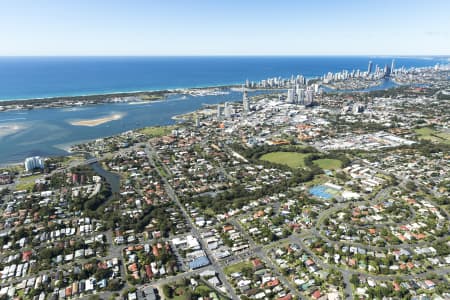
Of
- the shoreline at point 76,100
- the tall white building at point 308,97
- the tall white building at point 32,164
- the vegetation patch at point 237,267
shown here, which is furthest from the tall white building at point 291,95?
the vegetation patch at point 237,267

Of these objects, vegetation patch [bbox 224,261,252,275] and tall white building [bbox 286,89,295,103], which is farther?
tall white building [bbox 286,89,295,103]

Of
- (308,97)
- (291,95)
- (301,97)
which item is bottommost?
(301,97)

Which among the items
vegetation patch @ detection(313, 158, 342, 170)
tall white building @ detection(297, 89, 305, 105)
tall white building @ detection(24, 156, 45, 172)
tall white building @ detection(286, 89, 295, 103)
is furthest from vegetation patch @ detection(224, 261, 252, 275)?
tall white building @ detection(286, 89, 295, 103)

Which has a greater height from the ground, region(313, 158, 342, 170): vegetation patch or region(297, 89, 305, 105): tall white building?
region(297, 89, 305, 105): tall white building

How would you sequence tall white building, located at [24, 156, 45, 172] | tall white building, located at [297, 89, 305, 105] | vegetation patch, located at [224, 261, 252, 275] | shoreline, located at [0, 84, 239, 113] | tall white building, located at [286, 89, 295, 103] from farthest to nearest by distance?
tall white building, located at [286, 89, 295, 103], tall white building, located at [297, 89, 305, 105], shoreline, located at [0, 84, 239, 113], tall white building, located at [24, 156, 45, 172], vegetation patch, located at [224, 261, 252, 275]

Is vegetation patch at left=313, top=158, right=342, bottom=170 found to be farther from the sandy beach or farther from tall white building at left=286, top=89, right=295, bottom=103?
the sandy beach

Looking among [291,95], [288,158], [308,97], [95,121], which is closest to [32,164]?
[95,121]

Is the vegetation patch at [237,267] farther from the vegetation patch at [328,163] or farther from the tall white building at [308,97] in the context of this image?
the tall white building at [308,97]

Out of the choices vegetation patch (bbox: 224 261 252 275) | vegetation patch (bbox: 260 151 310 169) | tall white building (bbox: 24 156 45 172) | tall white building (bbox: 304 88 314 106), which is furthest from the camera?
tall white building (bbox: 304 88 314 106)

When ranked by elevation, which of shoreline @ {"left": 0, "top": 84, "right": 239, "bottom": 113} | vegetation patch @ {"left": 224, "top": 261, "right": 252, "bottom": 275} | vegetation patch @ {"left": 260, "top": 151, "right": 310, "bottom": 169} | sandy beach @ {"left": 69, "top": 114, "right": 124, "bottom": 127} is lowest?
vegetation patch @ {"left": 260, "top": 151, "right": 310, "bottom": 169}

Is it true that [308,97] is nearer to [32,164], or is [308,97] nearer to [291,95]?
[291,95]

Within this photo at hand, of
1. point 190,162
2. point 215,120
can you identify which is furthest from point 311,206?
point 215,120
